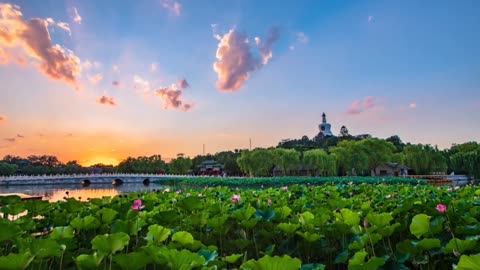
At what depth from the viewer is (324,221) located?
2840mm

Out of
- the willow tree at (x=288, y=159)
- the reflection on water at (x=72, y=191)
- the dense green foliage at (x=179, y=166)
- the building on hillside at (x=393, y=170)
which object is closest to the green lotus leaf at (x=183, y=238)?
the reflection on water at (x=72, y=191)

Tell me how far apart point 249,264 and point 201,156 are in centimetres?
8542

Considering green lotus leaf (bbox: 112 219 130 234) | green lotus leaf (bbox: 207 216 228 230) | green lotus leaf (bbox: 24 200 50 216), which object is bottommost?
green lotus leaf (bbox: 207 216 228 230)

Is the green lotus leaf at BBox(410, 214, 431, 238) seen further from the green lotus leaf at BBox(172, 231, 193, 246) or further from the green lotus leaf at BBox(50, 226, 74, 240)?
the green lotus leaf at BBox(50, 226, 74, 240)

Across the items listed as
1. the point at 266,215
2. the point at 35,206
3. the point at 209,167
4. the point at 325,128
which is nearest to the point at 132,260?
the point at 266,215

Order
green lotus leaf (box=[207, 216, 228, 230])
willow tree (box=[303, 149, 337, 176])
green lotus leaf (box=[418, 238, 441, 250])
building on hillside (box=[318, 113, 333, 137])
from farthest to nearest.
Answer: building on hillside (box=[318, 113, 333, 137]) → willow tree (box=[303, 149, 337, 176]) → green lotus leaf (box=[207, 216, 228, 230]) → green lotus leaf (box=[418, 238, 441, 250])

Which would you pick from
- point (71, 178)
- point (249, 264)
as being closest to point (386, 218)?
point (249, 264)

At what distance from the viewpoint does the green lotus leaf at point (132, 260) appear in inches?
62.6

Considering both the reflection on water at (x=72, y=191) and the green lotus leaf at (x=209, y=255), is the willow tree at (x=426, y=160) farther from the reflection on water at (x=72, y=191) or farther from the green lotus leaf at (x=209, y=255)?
the green lotus leaf at (x=209, y=255)

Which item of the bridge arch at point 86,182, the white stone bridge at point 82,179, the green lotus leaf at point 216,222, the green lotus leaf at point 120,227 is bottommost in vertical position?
the green lotus leaf at point 216,222

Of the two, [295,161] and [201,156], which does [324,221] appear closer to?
[295,161]

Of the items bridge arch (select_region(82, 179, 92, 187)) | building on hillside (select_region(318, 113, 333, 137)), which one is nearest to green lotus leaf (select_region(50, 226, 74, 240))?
bridge arch (select_region(82, 179, 92, 187))

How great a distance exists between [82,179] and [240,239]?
58339 mm

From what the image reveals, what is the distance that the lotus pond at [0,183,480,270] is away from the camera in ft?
5.33
